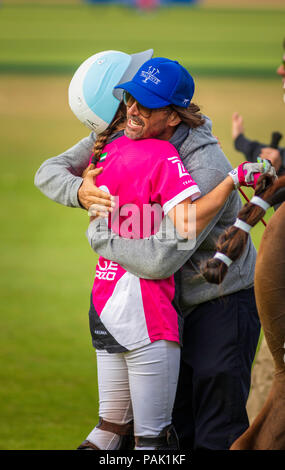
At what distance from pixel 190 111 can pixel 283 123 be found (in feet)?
45.7

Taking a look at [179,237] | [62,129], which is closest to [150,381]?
[179,237]

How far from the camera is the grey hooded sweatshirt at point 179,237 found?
2.18 meters

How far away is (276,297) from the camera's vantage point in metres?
1.86

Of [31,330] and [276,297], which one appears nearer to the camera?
[276,297]

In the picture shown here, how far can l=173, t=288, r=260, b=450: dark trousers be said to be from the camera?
2.40 metres

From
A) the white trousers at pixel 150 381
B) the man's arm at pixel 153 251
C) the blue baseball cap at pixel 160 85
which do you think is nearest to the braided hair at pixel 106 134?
the blue baseball cap at pixel 160 85

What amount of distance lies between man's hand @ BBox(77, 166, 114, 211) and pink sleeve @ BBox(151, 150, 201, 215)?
0.47 feet

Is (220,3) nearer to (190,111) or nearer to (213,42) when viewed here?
(213,42)

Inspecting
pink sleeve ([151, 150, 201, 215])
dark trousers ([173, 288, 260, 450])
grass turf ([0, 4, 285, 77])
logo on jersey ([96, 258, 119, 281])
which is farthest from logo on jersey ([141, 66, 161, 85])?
grass turf ([0, 4, 285, 77])

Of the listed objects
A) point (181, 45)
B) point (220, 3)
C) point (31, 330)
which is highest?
point (220, 3)

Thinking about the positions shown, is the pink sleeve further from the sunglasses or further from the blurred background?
the blurred background

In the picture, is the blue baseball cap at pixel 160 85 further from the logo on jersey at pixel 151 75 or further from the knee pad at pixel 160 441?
the knee pad at pixel 160 441
